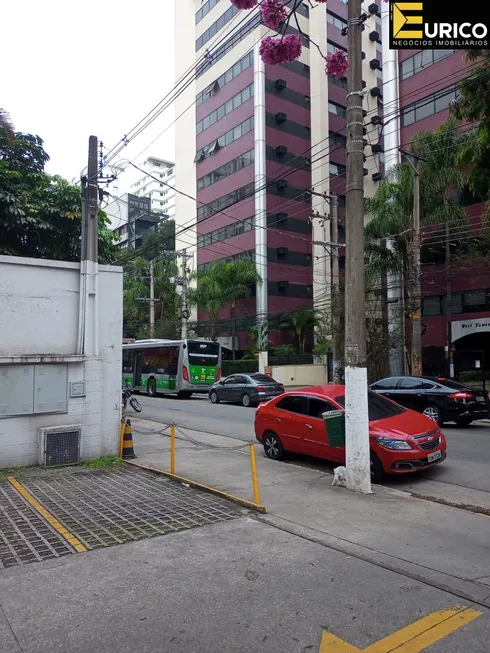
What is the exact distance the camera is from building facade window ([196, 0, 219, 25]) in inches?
1893

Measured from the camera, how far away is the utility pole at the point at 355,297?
25.0 feet

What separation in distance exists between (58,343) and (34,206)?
198 inches

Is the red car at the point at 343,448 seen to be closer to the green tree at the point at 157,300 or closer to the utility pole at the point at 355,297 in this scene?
the utility pole at the point at 355,297

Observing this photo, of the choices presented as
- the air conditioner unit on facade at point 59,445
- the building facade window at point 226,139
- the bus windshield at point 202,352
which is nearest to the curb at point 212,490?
the air conditioner unit on facade at point 59,445

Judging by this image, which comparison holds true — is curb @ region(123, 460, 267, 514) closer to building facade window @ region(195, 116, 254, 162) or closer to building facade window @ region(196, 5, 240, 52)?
building facade window @ region(195, 116, 254, 162)

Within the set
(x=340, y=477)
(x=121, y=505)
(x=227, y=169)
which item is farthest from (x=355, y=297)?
(x=227, y=169)

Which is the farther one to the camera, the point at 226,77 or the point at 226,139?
the point at 226,77

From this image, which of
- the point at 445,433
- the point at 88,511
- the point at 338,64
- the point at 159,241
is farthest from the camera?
the point at 159,241

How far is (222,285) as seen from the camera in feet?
132

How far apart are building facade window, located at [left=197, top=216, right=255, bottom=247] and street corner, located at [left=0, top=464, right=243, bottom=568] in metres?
36.1

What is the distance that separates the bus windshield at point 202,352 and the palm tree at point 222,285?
11.7 metres

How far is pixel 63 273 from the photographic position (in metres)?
9.70

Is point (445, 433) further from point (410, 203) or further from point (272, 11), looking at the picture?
point (410, 203)

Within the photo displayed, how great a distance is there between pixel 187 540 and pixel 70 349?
530 cm
